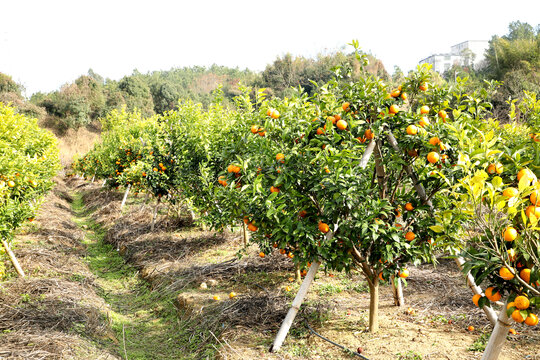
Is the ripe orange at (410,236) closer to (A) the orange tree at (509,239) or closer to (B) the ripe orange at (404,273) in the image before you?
(B) the ripe orange at (404,273)

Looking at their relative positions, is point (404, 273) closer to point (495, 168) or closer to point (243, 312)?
point (495, 168)

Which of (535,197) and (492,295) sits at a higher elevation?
(535,197)

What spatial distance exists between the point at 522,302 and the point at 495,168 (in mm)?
849

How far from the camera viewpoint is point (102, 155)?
16.3m

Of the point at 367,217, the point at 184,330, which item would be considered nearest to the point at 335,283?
the point at 184,330

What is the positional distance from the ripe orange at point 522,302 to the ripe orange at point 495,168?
0.78 metres

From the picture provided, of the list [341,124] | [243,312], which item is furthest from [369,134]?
[243,312]

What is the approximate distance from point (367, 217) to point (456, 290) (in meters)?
2.76

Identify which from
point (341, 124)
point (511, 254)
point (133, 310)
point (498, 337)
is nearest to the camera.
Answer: point (511, 254)

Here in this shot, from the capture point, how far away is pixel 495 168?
7.38ft

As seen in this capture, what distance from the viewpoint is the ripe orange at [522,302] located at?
1761 mm

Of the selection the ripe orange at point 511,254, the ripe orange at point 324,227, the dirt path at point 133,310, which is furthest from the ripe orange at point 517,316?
the dirt path at point 133,310

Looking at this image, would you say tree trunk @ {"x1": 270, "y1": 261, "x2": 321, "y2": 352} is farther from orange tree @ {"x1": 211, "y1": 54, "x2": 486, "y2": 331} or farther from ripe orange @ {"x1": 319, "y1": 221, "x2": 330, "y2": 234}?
ripe orange @ {"x1": 319, "y1": 221, "x2": 330, "y2": 234}

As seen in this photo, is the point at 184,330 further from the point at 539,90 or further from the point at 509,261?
the point at 539,90
